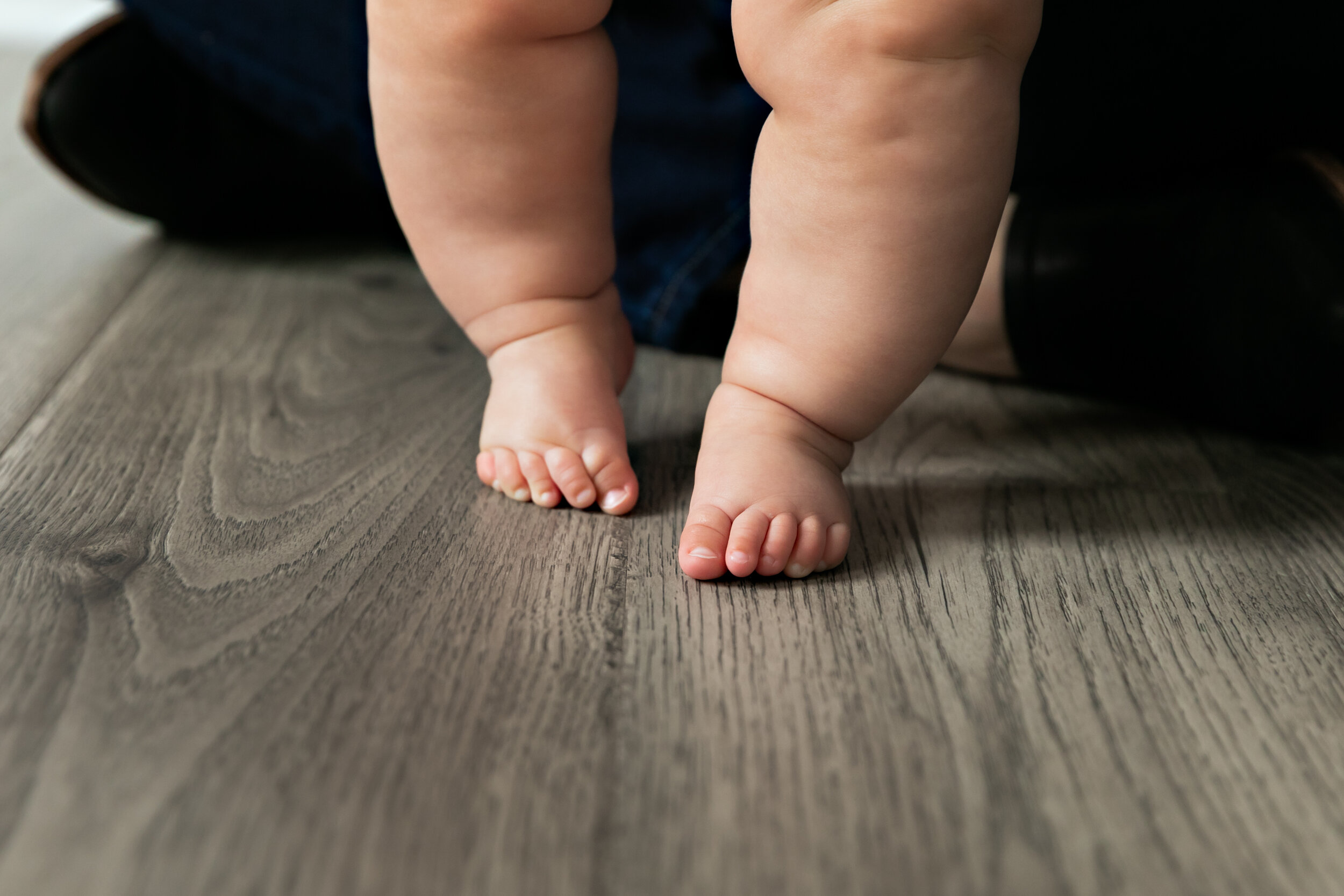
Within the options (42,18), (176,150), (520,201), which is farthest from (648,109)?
(42,18)

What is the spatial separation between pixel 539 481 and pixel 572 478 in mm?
19

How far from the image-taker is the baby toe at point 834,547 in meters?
0.51

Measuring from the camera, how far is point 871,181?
1.56ft

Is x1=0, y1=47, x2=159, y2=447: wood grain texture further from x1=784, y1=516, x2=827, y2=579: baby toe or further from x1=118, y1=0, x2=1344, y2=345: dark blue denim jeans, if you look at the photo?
x1=784, y1=516, x2=827, y2=579: baby toe

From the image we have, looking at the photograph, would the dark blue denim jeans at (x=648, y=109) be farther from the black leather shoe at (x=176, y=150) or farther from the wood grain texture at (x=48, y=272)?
the wood grain texture at (x=48, y=272)

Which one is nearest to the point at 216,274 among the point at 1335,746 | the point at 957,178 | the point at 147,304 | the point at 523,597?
the point at 147,304

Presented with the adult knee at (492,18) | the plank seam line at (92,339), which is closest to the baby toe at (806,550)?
the adult knee at (492,18)

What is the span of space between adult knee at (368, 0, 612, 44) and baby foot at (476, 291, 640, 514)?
0.55 feet

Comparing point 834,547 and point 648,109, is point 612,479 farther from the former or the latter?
point 648,109

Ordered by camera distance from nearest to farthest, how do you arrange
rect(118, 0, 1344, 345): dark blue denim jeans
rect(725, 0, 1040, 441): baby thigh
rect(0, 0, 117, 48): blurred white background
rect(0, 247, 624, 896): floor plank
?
1. rect(0, 247, 624, 896): floor plank
2. rect(725, 0, 1040, 441): baby thigh
3. rect(118, 0, 1344, 345): dark blue denim jeans
4. rect(0, 0, 117, 48): blurred white background

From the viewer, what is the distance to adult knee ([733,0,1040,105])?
1.45 feet

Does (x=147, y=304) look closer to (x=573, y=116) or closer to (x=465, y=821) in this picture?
(x=573, y=116)

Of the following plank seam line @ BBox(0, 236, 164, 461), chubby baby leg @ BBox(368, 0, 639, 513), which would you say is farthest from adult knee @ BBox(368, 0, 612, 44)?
plank seam line @ BBox(0, 236, 164, 461)

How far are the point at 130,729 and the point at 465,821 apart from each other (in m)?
0.14
